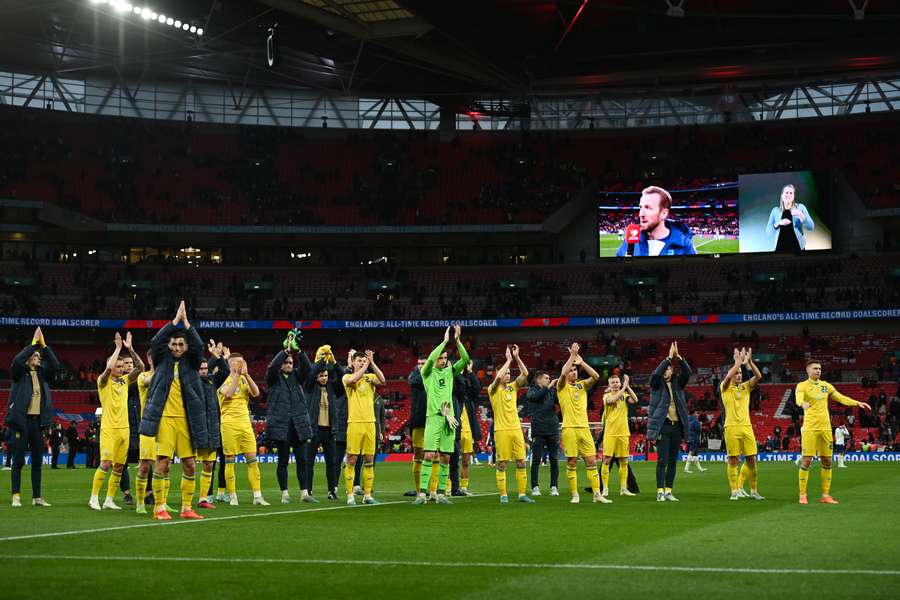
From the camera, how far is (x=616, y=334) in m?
64.9

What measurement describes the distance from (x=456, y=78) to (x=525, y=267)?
13281mm

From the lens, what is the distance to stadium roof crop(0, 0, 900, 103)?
172 feet

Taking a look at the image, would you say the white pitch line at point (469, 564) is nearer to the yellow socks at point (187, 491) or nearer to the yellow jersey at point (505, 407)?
the yellow socks at point (187, 491)

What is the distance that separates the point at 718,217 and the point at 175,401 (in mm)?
53379

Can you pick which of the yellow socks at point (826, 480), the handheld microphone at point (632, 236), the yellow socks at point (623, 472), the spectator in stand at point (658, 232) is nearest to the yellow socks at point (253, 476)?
the yellow socks at point (623, 472)

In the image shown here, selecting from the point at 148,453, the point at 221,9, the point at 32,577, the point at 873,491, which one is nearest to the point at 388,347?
the point at 221,9

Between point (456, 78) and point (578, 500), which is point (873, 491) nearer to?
point (578, 500)

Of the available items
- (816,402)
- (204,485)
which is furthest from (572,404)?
(204,485)

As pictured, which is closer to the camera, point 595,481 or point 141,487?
point 141,487

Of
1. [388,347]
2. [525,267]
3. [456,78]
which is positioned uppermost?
[456,78]

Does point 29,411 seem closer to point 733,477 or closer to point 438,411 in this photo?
point 438,411

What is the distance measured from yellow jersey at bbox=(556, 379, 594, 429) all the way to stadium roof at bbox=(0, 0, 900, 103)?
105ft

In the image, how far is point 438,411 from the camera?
57.5 feet

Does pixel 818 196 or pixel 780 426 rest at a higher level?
pixel 818 196
